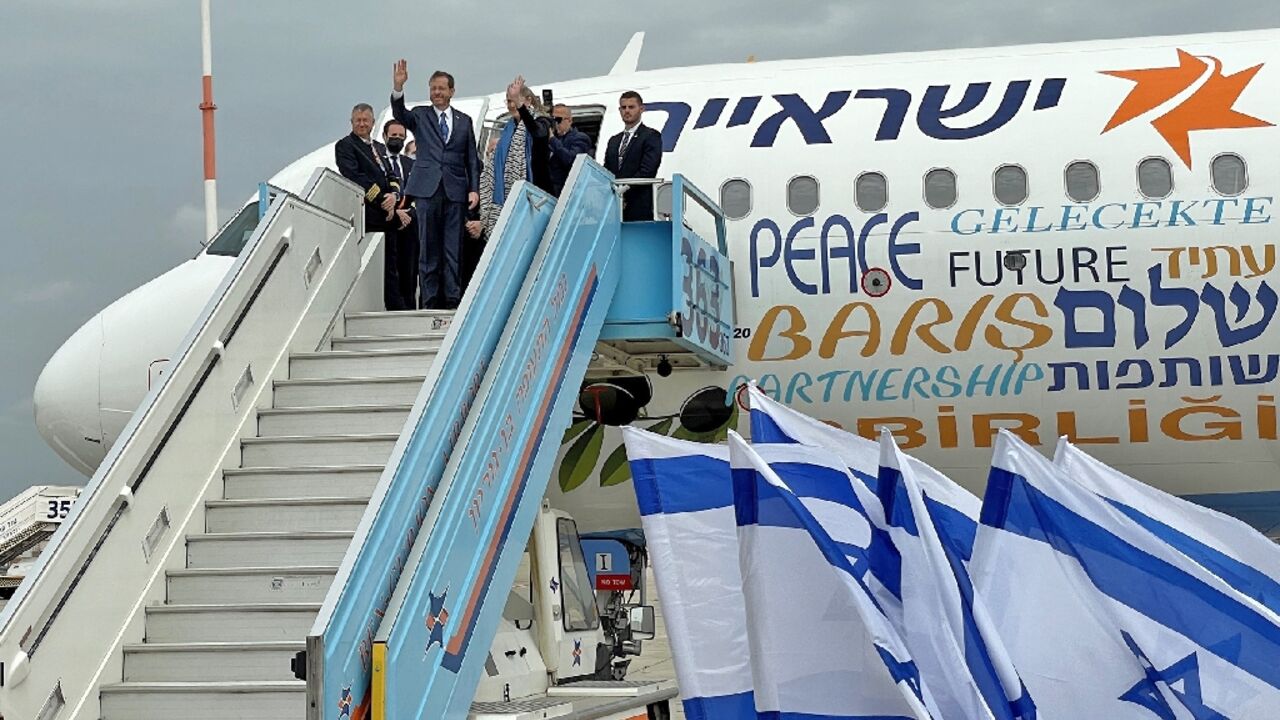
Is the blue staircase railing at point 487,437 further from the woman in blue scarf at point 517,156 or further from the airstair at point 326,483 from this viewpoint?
the woman in blue scarf at point 517,156

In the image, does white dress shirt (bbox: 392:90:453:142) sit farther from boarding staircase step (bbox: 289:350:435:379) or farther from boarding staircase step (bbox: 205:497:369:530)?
boarding staircase step (bbox: 205:497:369:530)

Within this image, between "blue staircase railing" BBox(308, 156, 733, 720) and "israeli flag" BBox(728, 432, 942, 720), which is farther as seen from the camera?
"blue staircase railing" BBox(308, 156, 733, 720)

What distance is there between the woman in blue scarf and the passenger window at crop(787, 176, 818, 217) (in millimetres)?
2020

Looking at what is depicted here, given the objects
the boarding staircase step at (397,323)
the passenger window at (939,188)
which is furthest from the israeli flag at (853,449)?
the passenger window at (939,188)

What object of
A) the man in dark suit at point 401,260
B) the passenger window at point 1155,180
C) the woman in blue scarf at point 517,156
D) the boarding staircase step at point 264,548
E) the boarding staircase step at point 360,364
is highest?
the woman in blue scarf at point 517,156

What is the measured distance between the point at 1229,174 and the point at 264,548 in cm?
774

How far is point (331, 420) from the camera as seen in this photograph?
9.75m

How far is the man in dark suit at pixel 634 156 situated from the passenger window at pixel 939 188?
6.90 ft

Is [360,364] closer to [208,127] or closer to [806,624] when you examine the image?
[806,624]

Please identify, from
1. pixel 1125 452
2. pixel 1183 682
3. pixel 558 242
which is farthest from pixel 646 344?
pixel 1183 682

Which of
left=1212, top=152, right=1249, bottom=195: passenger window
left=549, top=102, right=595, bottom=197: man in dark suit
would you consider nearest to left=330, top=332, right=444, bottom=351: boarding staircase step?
left=549, top=102, right=595, bottom=197: man in dark suit

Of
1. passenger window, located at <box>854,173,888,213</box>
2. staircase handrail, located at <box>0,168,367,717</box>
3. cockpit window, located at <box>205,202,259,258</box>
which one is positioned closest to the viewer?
staircase handrail, located at <box>0,168,367,717</box>

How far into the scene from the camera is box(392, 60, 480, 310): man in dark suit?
1138 cm

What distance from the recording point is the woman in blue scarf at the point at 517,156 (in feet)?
38.0
